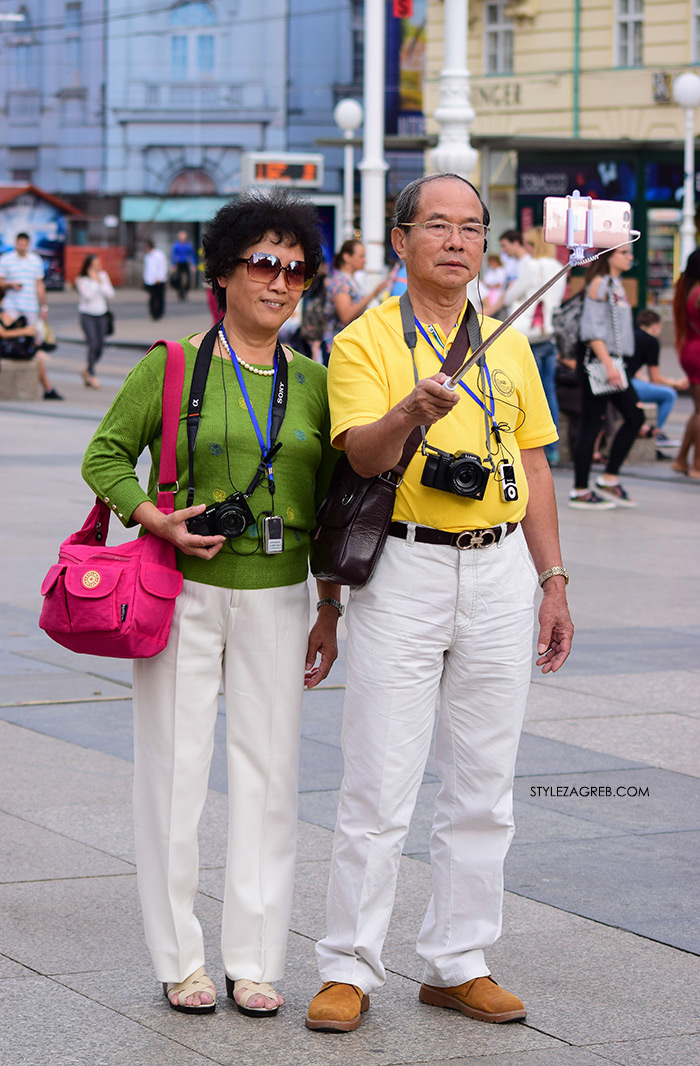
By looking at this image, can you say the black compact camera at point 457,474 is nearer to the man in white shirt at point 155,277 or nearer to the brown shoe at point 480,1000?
the brown shoe at point 480,1000

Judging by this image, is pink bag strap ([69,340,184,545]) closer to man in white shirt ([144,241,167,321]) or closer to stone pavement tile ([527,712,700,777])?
stone pavement tile ([527,712,700,777])

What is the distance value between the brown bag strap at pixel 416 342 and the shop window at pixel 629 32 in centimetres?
3319

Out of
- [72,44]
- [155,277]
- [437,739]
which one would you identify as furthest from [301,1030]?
[72,44]

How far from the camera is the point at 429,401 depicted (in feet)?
11.0

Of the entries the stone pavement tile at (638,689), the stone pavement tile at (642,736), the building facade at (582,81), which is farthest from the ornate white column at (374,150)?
the stone pavement tile at (642,736)

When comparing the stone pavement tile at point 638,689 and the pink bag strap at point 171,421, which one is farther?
the stone pavement tile at point 638,689

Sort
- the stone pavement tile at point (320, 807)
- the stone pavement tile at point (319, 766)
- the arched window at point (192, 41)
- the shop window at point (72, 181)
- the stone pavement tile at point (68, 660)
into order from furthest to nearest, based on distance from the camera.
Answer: the shop window at point (72, 181) < the arched window at point (192, 41) < the stone pavement tile at point (68, 660) < the stone pavement tile at point (319, 766) < the stone pavement tile at point (320, 807)

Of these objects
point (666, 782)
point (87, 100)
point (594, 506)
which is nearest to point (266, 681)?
point (666, 782)

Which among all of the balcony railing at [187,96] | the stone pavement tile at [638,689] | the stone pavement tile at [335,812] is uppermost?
the balcony railing at [187,96]

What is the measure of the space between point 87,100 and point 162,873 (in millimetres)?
58576

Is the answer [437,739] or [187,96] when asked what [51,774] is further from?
[187,96]

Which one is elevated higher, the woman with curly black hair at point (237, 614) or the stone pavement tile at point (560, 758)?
the woman with curly black hair at point (237, 614)

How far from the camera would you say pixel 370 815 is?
149 inches

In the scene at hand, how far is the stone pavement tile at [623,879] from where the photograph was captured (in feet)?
14.6
